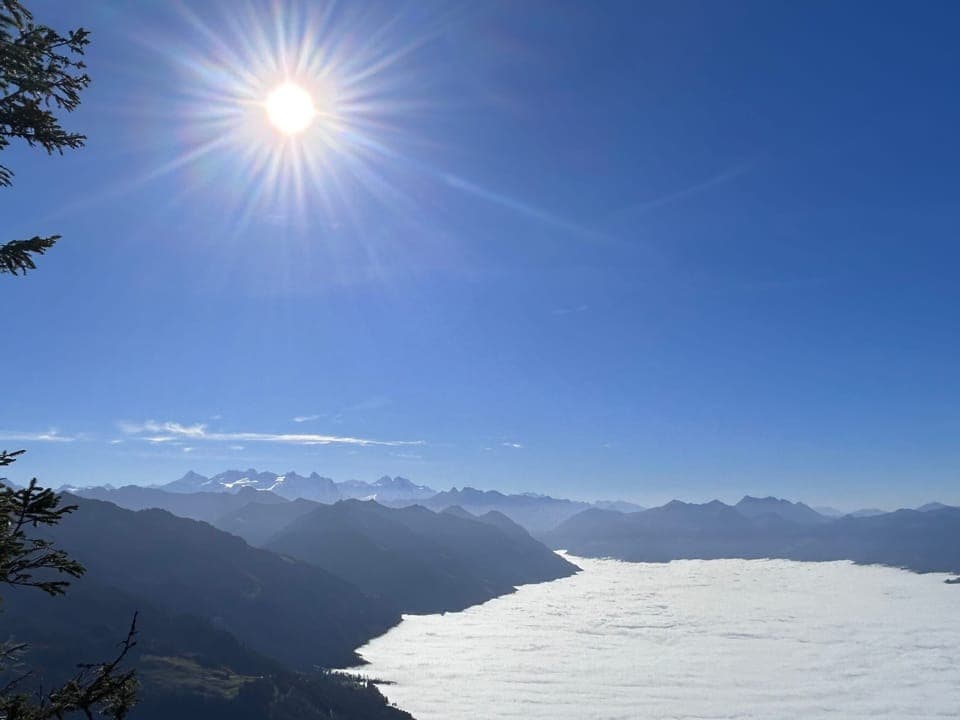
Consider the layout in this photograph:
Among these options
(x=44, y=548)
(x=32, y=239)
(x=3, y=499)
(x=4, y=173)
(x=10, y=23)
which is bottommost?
(x=44, y=548)

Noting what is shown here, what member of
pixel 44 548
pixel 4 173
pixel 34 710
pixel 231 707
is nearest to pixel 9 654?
pixel 34 710

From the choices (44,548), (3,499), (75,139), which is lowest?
(44,548)

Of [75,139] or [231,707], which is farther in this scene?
[231,707]

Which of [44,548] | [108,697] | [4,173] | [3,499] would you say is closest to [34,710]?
[108,697]

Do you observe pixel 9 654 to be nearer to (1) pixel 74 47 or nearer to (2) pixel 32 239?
(2) pixel 32 239

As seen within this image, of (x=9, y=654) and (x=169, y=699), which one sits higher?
(x=9, y=654)

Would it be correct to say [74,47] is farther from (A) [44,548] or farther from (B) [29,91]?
(A) [44,548]

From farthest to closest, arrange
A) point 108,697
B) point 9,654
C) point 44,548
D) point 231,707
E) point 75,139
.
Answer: point 231,707 < point 75,139 < point 9,654 < point 44,548 < point 108,697

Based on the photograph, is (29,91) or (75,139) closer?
(29,91)

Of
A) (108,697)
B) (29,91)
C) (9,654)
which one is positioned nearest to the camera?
(108,697)
